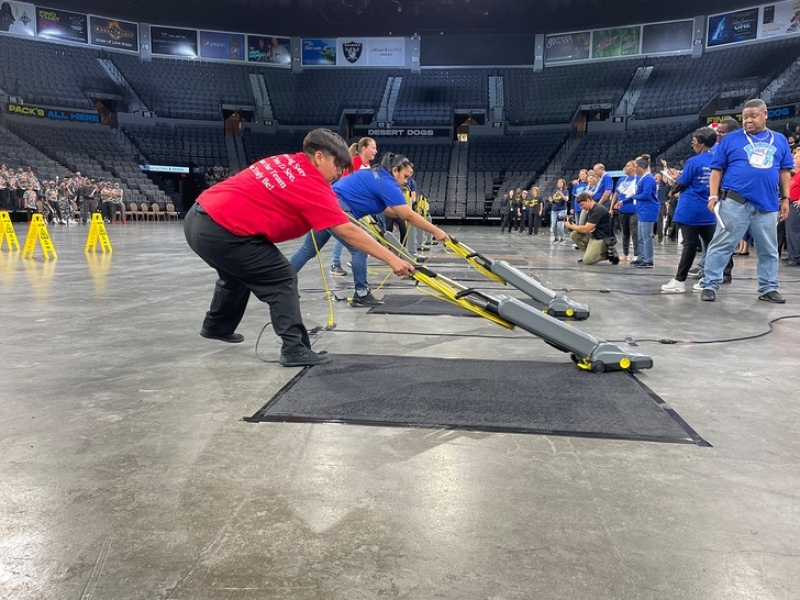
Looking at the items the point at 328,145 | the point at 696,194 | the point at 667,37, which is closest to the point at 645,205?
the point at 696,194

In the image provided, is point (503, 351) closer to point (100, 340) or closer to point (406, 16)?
point (100, 340)

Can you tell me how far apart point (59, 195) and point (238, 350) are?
2031 cm

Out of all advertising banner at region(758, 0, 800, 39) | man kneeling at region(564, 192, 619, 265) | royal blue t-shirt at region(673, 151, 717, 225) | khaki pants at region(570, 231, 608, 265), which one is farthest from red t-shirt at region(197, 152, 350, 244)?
advertising banner at region(758, 0, 800, 39)

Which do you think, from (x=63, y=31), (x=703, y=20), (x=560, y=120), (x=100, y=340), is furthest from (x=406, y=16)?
(x=100, y=340)

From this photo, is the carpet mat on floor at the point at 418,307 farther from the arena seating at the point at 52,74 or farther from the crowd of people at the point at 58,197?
the arena seating at the point at 52,74

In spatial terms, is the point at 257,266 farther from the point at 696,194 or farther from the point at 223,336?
the point at 696,194

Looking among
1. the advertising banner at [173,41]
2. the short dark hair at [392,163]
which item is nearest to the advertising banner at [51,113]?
the advertising banner at [173,41]

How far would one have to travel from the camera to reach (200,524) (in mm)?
1556

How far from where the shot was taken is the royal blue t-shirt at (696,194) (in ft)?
20.4

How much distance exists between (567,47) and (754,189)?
100 ft

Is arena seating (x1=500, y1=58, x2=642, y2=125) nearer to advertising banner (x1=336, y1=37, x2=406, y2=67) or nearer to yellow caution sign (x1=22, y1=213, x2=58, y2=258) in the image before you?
advertising banner (x1=336, y1=37, x2=406, y2=67)

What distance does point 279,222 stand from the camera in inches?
120

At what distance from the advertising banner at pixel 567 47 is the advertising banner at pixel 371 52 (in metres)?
8.34

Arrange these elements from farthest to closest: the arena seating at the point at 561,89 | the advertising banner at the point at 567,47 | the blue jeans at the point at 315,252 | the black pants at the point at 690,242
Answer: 1. the advertising banner at the point at 567,47
2. the arena seating at the point at 561,89
3. the black pants at the point at 690,242
4. the blue jeans at the point at 315,252
